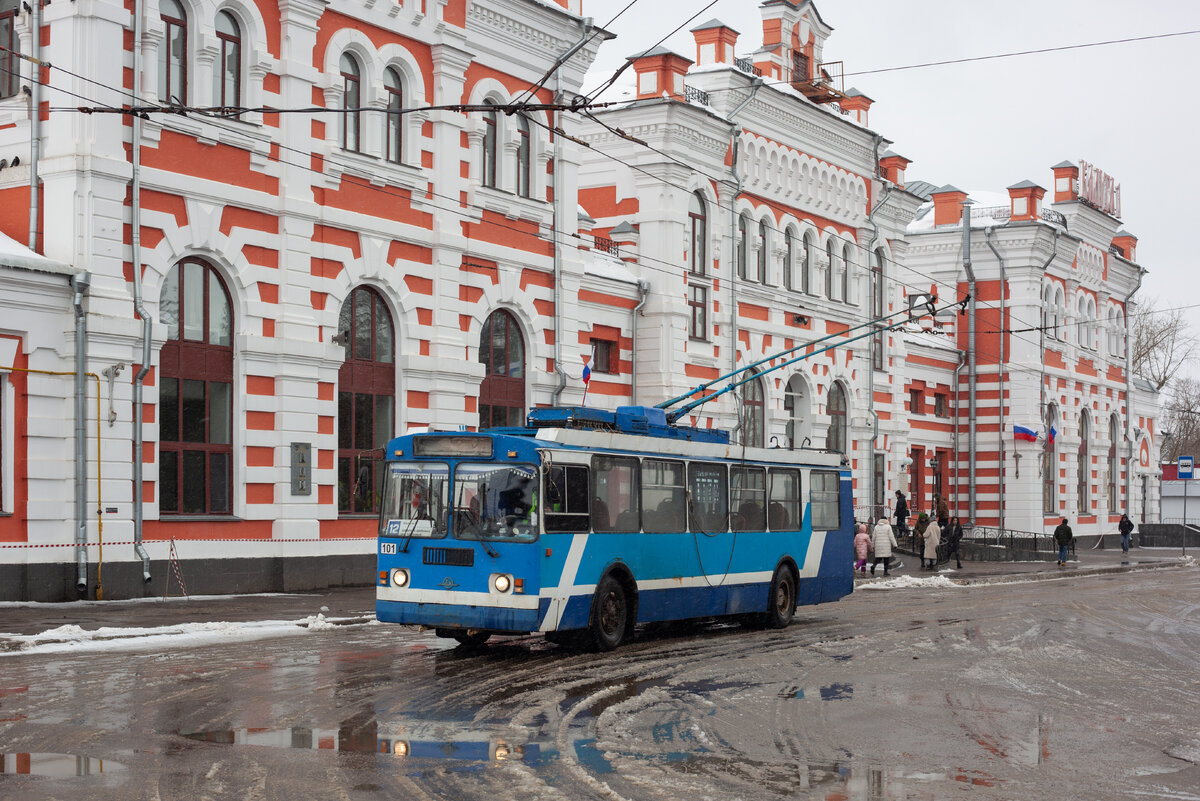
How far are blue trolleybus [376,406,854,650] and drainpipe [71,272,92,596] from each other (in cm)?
738

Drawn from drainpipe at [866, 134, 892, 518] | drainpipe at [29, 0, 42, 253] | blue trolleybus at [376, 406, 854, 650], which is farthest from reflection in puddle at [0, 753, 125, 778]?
drainpipe at [866, 134, 892, 518]

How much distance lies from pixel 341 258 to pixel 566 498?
1223cm

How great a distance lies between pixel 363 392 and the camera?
28.1 metres

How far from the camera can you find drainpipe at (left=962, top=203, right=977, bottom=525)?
194ft

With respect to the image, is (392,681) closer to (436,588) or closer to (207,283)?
(436,588)

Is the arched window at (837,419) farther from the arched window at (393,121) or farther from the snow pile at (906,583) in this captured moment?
the arched window at (393,121)

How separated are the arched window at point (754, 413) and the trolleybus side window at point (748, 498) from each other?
20938mm

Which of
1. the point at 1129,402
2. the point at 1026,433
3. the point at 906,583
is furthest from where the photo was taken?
the point at 1129,402

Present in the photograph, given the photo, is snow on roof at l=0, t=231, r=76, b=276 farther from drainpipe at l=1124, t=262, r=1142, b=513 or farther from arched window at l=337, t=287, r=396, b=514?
drainpipe at l=1124, t=262, r=1142, b=513

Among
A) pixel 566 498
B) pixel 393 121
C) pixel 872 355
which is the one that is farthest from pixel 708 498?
pixel 872 355

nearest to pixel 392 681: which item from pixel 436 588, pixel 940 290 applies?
pixel 436 588

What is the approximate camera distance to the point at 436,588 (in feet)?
53.3

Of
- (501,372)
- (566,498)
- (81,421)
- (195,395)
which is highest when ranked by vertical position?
(501,372)

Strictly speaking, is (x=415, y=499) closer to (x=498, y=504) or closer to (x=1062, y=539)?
(x=498, y=504)
